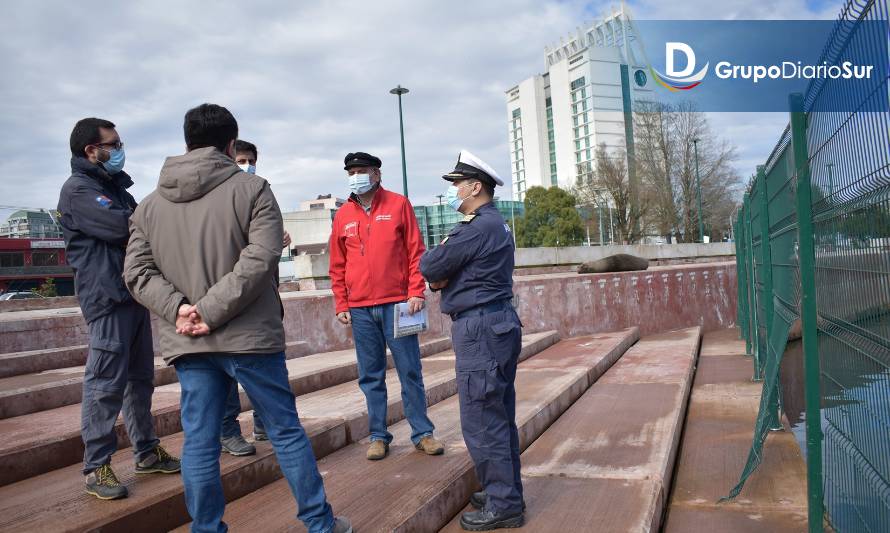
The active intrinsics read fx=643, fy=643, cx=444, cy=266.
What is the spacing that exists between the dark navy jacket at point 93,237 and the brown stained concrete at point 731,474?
3308mm

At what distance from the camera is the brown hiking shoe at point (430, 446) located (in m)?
3.99

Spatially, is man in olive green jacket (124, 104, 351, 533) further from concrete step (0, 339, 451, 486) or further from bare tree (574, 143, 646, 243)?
bare tree (574, 143, 646, 243)

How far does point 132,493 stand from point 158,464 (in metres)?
0.31

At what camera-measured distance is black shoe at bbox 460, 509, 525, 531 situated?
3.19 m

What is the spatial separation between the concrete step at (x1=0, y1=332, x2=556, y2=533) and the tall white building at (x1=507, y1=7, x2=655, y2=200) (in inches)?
3403

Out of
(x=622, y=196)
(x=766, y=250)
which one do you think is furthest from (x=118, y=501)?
(x=622, y=196)

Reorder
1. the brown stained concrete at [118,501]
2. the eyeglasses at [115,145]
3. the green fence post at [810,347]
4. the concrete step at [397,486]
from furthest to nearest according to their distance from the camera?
the eyeglasses at [115,145] → the concrete step at [397,486] → the green fence post at [810,347] → the brown stained concrete at [118,501]

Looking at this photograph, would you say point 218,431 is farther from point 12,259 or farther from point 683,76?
point 12,259

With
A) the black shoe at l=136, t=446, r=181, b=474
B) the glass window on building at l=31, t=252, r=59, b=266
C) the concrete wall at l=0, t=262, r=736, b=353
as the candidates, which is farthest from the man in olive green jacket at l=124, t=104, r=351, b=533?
the glass window on building at l=31, t=252, r=59, b=266

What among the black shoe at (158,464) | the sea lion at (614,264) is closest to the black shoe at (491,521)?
the black shoe at (158,464)

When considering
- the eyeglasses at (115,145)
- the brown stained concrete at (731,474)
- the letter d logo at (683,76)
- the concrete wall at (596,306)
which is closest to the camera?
the eyeglasses at (115,145)

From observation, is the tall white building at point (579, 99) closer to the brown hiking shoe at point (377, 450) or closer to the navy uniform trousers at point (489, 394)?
the brown hiking shoe at point (377, 450)

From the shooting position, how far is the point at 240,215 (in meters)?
2.64

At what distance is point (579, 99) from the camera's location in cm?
9881
